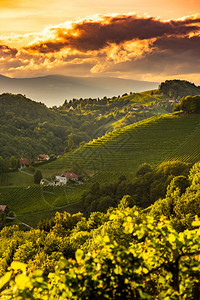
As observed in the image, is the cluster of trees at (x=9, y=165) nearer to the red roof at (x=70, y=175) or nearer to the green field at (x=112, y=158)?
the green field at (x=112, y=158)

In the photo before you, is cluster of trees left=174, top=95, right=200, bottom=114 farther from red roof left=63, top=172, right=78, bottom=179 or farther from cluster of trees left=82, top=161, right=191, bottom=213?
red roof left=63, top=172, right=78, bottom=179

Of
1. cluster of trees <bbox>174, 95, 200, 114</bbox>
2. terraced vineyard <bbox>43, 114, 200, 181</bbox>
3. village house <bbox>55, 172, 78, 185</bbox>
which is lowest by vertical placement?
village house <bbox>55, 172, 78, 185</bbox>

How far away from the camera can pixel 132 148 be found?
93.5 m

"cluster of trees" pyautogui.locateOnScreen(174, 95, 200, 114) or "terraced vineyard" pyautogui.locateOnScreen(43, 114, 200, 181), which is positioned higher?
"cluster of trees" pyautogui.locateOnScreen(174, 95, 200, 114)

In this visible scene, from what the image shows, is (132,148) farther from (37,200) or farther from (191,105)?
(37,200)

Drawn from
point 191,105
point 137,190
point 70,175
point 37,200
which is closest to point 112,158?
point 70,175

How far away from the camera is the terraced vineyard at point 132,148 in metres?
84.2

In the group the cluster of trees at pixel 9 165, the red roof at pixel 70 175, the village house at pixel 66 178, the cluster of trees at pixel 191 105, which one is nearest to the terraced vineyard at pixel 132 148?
the cluster of trees at pixel 191 105

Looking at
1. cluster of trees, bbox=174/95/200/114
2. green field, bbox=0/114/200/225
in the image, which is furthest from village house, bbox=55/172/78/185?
cluster of trees, bbox=174/95/200/114

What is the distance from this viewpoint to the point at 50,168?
9681cm

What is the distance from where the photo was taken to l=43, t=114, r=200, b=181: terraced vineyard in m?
84.2

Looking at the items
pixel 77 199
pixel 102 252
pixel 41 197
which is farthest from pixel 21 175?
pixel 102 252

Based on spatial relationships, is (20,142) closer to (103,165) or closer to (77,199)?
(103,165)

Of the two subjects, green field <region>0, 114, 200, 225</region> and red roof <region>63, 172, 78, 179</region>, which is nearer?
green field <region>0, 114, 200, 225</region>
